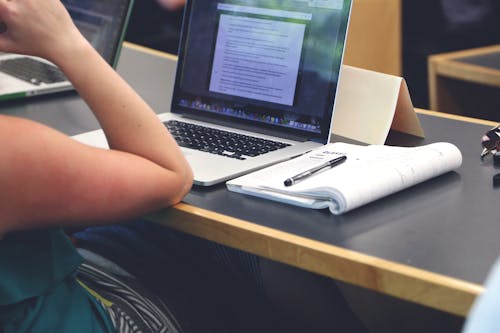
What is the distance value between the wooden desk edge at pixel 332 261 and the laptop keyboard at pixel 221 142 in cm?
24

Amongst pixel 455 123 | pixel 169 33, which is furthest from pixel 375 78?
pixel 169 33

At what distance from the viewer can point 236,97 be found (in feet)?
4.69

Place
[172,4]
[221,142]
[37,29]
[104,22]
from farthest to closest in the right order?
1. [172,4]
2. [104,22]
3. [221,142]
4. [37,29]

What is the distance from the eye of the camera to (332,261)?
2.99ft

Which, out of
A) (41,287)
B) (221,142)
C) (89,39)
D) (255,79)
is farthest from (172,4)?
(41,287)

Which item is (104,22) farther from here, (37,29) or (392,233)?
(392,233)

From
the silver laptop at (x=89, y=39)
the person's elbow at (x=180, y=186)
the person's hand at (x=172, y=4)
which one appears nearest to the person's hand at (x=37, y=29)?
the person's elbow at (x=180, y=186)

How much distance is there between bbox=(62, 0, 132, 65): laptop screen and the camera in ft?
5.81

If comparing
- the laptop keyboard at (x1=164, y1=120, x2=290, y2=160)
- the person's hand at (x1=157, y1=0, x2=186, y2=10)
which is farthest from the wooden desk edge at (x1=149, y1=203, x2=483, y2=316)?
the person's hand at (x1=157, y1=0, x2=186, y2=10)

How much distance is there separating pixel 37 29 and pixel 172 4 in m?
2.20

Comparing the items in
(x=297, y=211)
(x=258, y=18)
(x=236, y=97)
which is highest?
(x=258, y=18)

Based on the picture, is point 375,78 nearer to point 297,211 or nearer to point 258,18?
point 258,18

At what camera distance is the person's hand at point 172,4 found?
10.3ft

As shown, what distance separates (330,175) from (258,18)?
1.42ft
